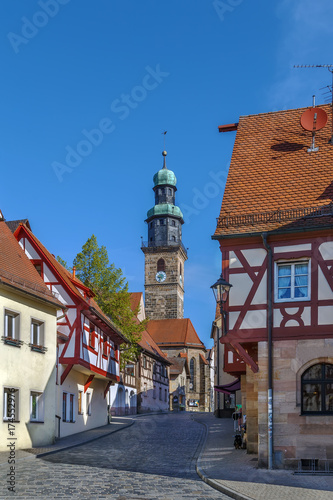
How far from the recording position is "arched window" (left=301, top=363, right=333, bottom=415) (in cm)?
1622

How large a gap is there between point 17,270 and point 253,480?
11634 mm

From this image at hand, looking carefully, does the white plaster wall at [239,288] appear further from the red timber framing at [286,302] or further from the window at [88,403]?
the window at [88,403]

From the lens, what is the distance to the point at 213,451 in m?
20.9

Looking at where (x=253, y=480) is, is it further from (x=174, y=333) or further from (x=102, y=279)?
(x=174, y=333)

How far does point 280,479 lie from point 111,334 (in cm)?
2060

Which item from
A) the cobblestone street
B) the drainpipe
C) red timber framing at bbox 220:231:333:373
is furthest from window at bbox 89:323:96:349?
the drainpipe

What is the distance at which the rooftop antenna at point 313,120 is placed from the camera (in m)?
19.8

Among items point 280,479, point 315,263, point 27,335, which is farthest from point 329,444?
point 27,335

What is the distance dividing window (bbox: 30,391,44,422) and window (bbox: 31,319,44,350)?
161 centimetres

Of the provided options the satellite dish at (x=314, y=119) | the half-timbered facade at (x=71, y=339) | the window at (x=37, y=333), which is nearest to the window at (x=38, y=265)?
the half-timbered facade at (x=71, y=339)

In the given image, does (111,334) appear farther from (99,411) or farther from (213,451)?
(213,451)

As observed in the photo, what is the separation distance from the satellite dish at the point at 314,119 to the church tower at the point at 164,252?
262 feet

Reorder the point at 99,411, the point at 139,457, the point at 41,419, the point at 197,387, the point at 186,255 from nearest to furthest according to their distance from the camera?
1. the point at 139,457
2. the point at 41,419
3. the point at 99,411
4. the point at 197,387
5. the point at 186,255

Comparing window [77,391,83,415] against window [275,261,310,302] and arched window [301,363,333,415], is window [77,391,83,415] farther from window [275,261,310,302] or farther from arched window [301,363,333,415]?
arched window [301,363,333,415]
